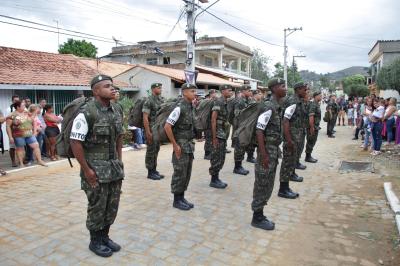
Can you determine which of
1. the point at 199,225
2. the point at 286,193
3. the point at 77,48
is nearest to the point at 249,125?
the point at 199,225

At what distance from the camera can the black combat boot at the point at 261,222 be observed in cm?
452

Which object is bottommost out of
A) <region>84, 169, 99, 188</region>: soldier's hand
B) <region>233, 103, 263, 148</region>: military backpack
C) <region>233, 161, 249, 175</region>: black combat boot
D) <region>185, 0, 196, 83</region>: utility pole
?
<region>233, 161, 249, 175</region>: black combat boot

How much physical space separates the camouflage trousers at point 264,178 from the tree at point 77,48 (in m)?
32.4

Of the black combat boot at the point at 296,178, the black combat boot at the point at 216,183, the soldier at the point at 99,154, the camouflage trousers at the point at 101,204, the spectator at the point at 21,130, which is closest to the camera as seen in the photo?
the soldier at the point at 99,154

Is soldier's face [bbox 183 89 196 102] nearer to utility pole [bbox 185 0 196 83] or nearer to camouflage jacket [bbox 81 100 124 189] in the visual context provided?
camouflage jacket [bbox 81 100 124 189]

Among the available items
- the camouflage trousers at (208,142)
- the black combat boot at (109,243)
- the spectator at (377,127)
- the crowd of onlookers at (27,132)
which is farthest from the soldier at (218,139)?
the spectator at (377,127)

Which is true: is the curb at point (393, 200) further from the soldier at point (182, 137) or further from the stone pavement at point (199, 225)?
the soldier at point (182, 137)

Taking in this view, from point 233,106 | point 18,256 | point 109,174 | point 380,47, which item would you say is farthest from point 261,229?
point 380,47

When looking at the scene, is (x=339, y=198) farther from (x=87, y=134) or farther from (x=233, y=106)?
Result: (x=87, y=134)

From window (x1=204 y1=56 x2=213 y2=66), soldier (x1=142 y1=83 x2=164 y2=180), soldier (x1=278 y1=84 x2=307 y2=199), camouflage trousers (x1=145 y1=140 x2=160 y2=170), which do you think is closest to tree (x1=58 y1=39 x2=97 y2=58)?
window (x1=204 y1=56 x2=213 y2=66)

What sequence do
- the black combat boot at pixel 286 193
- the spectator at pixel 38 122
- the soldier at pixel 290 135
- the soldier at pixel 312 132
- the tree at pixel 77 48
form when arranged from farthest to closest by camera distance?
the tree at pixel 77 48 → the soldier at pixel 312 132 → the spectator at pixel 38 122 → the black combat boot at pixel 286 193 → the soldier at pixel 290 135

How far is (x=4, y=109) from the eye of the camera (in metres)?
11.5

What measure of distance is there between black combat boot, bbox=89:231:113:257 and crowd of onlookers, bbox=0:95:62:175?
13.8 ft

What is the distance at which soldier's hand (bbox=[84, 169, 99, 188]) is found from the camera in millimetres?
3359
